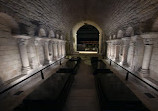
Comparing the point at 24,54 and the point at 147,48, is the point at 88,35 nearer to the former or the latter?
the point at 147,48

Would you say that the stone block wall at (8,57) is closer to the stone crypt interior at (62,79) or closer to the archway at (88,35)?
the stone crypt interior at (62,79)

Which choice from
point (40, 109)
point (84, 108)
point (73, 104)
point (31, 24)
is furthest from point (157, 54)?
point (31, 24)

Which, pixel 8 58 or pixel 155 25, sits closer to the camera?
pixel 155 25

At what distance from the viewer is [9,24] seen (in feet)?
10.9

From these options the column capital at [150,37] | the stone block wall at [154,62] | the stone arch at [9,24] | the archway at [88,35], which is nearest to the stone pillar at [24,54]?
the stone arch at [9,24]

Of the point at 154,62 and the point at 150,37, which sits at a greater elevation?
the point at 150,37

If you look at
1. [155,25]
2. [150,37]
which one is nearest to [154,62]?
[150,37]

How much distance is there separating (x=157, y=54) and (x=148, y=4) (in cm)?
213

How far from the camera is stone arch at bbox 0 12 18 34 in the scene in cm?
306

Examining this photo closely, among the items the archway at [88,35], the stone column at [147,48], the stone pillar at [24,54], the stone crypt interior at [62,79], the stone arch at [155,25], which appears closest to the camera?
the stone crypt interior at [62,79]

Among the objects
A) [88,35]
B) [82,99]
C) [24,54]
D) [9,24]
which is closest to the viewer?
[82,99]

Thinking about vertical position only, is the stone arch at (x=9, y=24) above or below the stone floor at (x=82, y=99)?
above

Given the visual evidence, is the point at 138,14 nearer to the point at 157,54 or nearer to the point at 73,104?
the point at 157,54

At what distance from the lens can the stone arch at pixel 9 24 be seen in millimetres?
3064
